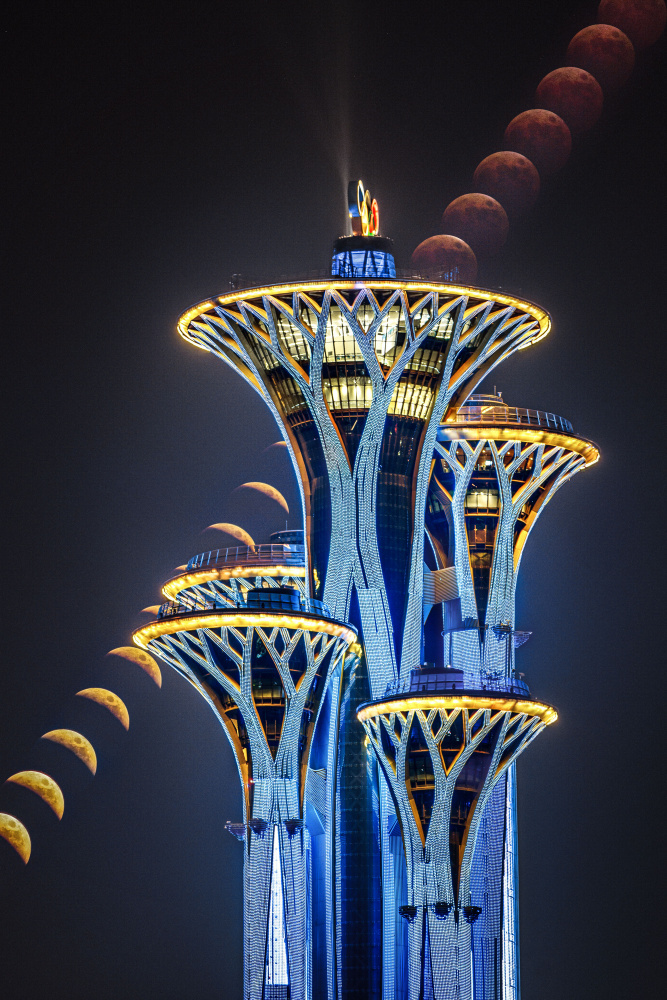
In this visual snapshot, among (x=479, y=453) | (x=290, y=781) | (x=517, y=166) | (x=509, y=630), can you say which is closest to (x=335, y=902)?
(x=290, y=781)

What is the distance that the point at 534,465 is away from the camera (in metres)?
105

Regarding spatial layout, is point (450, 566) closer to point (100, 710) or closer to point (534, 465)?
point (534, 465)

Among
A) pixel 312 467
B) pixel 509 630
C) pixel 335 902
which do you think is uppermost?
pixel 312 467

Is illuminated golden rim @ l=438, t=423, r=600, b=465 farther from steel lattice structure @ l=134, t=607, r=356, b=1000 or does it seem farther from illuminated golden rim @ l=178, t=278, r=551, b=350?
steel lattice structure @ l=134, t=607, r=356, b=1000

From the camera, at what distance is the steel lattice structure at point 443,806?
288 ft

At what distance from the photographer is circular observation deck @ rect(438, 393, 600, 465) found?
338 ft

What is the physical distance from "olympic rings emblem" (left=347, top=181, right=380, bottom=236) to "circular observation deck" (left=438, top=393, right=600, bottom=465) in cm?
1229

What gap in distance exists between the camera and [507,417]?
4097 inches

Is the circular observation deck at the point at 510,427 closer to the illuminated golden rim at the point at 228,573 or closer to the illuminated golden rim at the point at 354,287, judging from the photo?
the illuminated golden rim at the point at 354,287

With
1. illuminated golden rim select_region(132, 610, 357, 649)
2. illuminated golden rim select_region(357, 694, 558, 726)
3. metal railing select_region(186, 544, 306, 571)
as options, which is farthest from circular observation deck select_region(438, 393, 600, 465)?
illuminated golden rim select_region(357, 694, 558, 726)

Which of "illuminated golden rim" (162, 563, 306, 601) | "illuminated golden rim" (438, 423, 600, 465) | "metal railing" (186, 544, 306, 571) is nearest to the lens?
"illuminated golden rim" (438, 423, 600, 465)

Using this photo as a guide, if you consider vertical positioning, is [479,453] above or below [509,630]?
above

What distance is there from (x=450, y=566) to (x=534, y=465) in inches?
329

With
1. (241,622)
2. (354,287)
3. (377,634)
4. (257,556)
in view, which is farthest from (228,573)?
(354,287)
